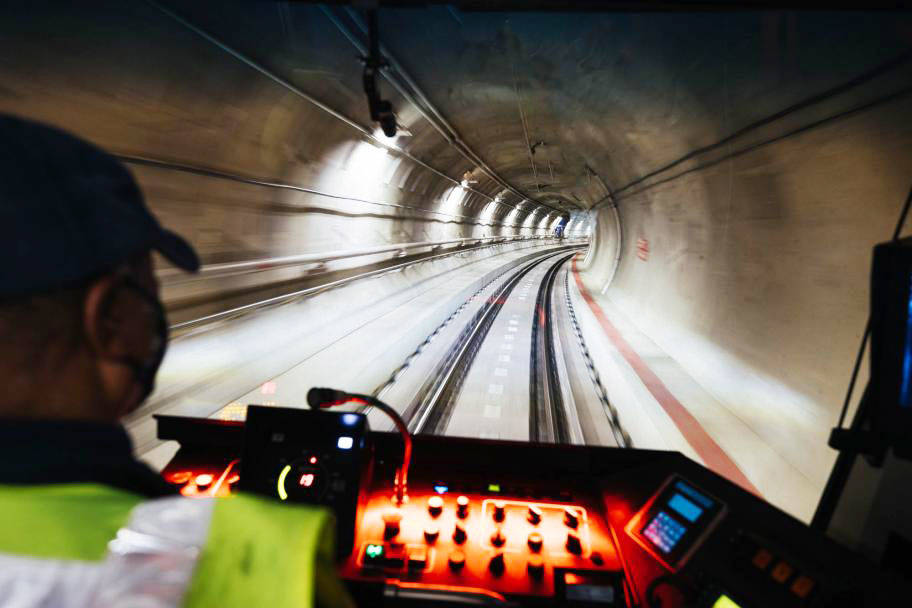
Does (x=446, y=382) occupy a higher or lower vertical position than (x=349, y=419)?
lower

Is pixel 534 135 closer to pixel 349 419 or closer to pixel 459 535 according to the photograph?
pixel 349 419

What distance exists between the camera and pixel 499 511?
210 cm

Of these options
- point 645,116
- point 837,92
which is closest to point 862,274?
point 837,92

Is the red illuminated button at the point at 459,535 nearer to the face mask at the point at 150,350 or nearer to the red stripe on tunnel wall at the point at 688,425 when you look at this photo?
the face mask at the point at 150,350

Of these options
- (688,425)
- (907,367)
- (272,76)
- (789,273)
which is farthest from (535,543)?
(272,76)

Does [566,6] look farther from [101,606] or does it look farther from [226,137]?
[226,137]

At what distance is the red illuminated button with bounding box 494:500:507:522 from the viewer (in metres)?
2.08

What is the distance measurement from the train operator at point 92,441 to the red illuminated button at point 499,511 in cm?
153

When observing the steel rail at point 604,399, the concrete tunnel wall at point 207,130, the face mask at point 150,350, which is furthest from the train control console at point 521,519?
the concrete tunnel wall at point 207,130

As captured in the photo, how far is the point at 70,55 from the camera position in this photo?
143 inches

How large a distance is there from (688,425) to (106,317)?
5.46 metres

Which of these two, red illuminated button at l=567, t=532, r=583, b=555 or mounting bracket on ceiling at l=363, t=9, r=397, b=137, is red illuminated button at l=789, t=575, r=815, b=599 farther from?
mounting bracket on ceiling at l=363, t=9, r=397, b=137

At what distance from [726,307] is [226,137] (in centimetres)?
684

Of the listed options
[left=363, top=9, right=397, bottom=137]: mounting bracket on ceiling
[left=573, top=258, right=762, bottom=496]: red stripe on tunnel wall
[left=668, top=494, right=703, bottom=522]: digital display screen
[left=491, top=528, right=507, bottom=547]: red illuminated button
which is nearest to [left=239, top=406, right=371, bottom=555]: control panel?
[left=491, top=528, right=507, bottom=547]: red illuminated button
